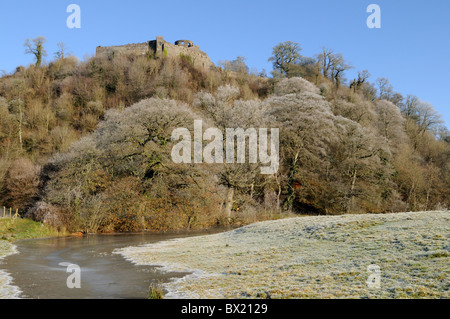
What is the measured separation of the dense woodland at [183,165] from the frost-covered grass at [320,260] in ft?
47.3

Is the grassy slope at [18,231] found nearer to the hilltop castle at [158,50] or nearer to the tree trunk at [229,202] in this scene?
the tree trunk at [229,202]

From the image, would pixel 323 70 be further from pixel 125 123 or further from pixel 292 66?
pixel 125 123

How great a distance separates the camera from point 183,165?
3750 centimetres

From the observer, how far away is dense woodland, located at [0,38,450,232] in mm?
36594

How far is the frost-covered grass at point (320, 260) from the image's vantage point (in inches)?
421

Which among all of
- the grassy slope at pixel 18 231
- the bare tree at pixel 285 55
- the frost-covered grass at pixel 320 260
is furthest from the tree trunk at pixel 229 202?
the bare tree at pixel 285 55

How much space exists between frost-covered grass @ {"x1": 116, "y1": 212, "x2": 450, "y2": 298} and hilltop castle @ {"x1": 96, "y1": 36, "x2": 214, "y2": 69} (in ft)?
300

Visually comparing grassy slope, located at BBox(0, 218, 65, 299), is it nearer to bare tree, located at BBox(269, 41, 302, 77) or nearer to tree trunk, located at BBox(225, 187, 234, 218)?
tree trunk, located at BBox(225, 187, 234, 218)

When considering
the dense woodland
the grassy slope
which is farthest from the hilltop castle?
the grassy slope

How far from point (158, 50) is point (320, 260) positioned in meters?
99.6

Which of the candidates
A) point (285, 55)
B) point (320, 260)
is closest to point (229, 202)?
point (320, 260)

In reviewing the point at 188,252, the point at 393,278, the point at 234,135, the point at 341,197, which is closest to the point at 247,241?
the point at 188,252

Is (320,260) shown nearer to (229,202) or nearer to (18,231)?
(18,231)

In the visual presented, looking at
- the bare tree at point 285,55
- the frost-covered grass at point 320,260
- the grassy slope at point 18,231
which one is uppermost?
the bare tree at point 285,55
